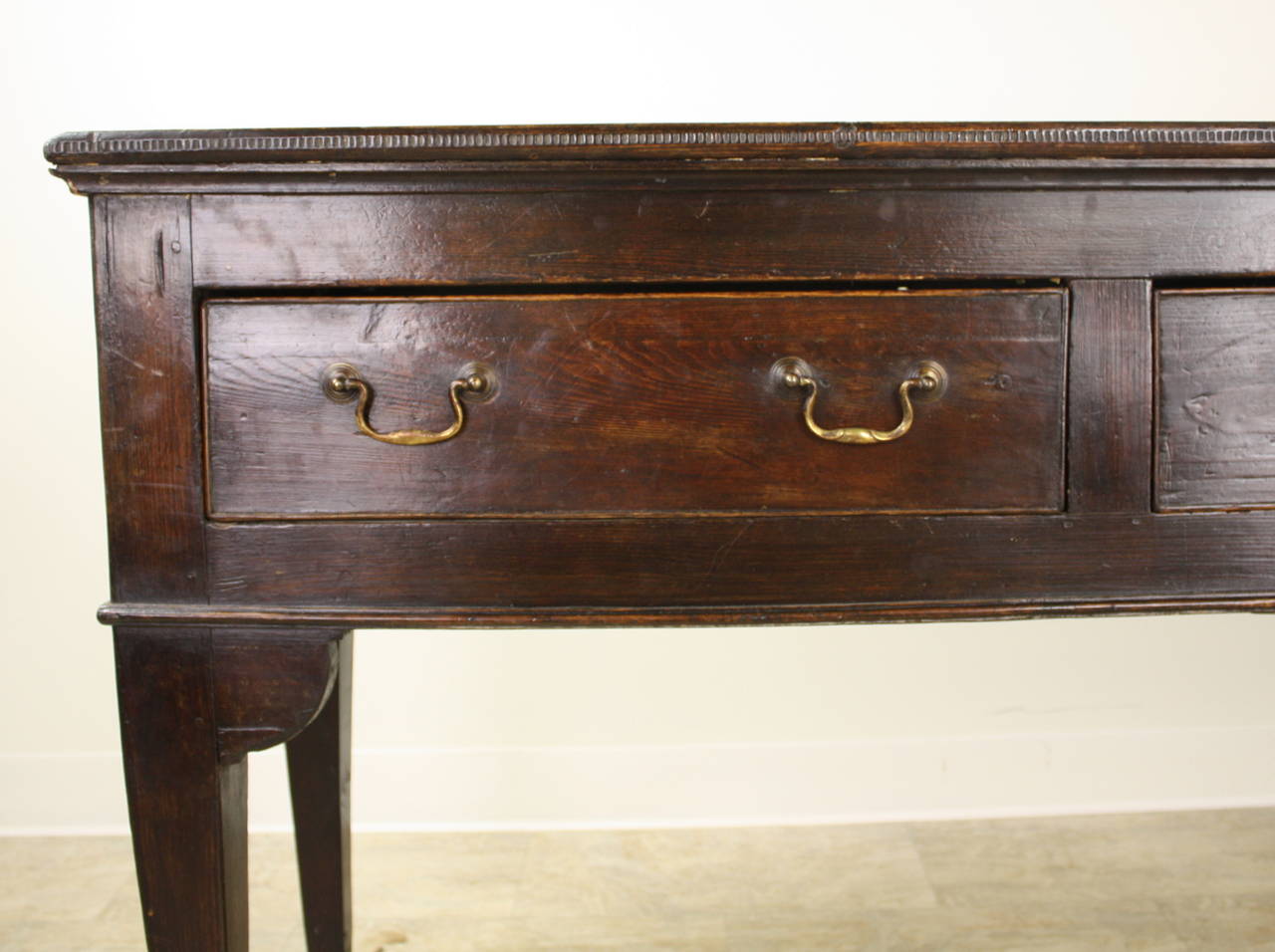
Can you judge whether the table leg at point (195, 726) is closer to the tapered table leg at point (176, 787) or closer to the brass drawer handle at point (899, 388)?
the tapered table leg at point (176, 787)

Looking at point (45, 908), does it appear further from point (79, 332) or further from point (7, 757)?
point (79, 332)

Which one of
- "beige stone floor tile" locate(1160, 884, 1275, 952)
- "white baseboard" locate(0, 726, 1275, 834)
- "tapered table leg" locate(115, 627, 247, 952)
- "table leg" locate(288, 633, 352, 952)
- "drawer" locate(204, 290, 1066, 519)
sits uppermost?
"drawer" locate(204, 290, 1066, 519)

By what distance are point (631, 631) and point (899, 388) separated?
111 cm

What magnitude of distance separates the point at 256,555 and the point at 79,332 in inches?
44.2

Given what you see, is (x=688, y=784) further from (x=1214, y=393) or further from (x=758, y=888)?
(x=1214, y=393)

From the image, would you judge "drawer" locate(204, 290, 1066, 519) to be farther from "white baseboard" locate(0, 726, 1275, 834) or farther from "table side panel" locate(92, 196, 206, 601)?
"white baseboard" locate(0, 726, 1275, 834)

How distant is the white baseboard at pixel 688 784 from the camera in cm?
183

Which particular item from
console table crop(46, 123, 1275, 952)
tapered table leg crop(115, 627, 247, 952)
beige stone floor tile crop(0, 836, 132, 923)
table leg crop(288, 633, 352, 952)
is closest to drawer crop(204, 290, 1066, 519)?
console table crop(46, 123, 1275, 952)

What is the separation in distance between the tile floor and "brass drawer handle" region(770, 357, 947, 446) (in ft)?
2.96

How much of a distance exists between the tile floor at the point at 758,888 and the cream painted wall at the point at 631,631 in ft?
0.24

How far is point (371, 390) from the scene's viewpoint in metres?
0.80

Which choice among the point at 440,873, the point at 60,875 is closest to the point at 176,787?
the point at 440,873

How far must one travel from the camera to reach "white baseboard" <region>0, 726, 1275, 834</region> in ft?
6.02

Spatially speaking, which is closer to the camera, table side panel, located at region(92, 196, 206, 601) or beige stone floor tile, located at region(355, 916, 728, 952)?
table side panel, located at region(92, 196, 206, 601)
